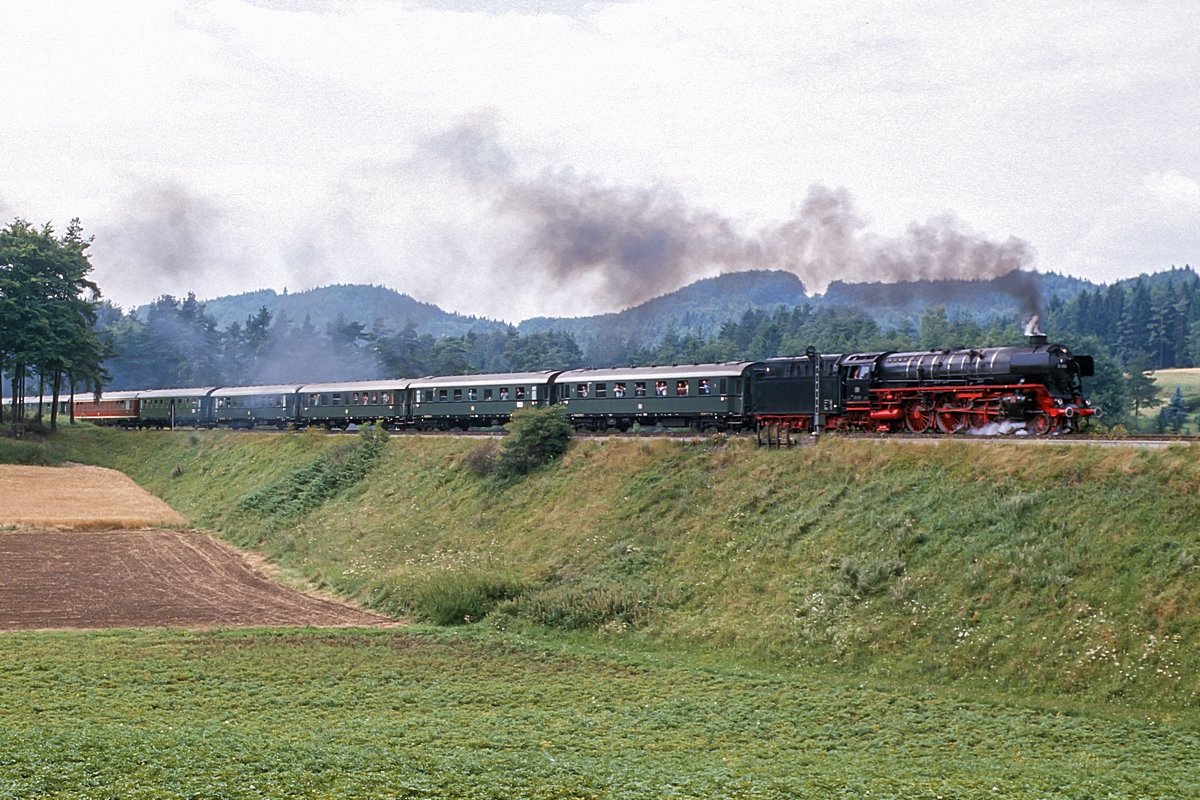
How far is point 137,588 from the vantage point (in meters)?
35.1

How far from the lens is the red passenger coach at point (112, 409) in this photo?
8562cm

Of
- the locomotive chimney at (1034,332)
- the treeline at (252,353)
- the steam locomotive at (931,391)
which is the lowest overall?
the steam locomotive at (931,391)

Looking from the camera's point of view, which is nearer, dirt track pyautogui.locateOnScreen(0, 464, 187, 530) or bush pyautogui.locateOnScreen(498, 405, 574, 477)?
bush pyautogui.locateOnScreen(498, 405, 574, 477)

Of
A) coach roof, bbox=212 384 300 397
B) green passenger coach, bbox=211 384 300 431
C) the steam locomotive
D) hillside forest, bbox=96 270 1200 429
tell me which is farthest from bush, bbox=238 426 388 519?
hillside forest, bbox=96 270 1200 429

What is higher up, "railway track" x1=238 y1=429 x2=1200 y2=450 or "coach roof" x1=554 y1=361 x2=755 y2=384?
"coach roof" x1=554 y1=361 x2=755 y2=384

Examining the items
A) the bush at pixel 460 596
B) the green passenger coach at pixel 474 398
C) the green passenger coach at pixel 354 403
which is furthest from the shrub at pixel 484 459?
the green passenger coach at pixel 354 403

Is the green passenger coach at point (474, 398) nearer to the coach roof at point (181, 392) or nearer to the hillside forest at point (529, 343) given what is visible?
the coach roof at point (181, 392)

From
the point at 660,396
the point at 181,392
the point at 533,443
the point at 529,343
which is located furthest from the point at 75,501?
the point at 529,343

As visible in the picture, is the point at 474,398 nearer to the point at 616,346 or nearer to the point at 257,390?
the point at 257,390

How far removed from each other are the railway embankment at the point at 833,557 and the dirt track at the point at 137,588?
216 centimetres

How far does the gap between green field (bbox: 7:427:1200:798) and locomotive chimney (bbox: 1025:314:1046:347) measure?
7250mm

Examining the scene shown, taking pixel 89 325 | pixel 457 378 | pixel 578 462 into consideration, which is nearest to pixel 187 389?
pixel 89 325

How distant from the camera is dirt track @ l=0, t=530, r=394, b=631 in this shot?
30203 millimetres

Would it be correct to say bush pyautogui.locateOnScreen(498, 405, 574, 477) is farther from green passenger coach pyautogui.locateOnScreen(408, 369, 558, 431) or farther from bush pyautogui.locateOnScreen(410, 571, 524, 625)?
bush pyautogui.locateOnScreen(410, 571, 524, 625)
